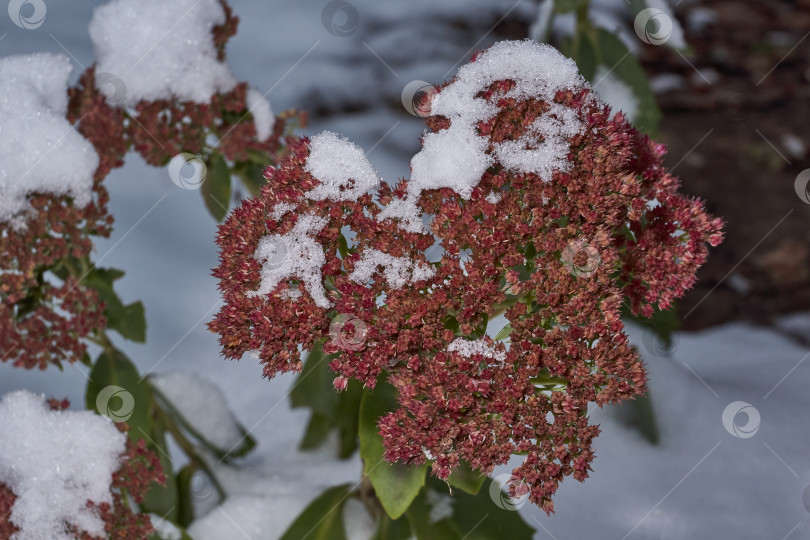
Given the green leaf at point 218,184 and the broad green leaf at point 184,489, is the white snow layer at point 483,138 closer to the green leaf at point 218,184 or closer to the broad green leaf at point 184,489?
the green leaf at point 218,184

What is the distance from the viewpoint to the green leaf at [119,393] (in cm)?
131

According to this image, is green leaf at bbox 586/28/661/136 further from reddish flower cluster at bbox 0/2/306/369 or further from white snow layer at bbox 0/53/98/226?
white snow layer at bbox 0/53/98/226

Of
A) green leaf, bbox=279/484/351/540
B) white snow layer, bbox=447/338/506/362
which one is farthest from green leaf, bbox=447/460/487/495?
green leaf, bbox=279/484/351/540

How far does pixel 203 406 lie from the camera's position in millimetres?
1768

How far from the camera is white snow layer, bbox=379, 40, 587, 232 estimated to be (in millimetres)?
893

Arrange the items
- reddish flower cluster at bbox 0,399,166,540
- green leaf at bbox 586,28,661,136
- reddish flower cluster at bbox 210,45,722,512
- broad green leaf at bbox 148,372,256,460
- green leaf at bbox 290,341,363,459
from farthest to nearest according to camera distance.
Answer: broad green leaf at bbox 148,372,256,460, green leaf at bbox 586,28,661,136, green leaf at bbox 290,341,363,459, reddish flower cluster at bbox 0,399,166,540, reddish flower cluster at bbox 210,45,722,512

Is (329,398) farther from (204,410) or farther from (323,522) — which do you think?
(204,410)

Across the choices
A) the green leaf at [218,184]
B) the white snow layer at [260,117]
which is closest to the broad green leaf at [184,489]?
the green leaf at [218,184]

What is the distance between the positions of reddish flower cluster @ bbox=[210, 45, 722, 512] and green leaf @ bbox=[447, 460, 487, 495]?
0.08 m

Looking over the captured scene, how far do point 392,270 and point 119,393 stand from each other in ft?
2.15

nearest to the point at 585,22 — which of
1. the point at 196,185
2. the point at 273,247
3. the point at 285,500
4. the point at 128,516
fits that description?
the point at 196,185

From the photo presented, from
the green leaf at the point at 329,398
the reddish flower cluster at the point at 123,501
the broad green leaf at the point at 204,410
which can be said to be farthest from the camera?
the broad green leaf at the point at 204,410

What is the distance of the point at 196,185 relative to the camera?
56.6 inches

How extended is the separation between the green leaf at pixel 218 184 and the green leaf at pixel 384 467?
53cm
